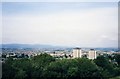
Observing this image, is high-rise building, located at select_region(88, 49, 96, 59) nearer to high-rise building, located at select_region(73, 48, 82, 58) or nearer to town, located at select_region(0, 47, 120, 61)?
town, located at select_region(0, 47, 120, 61)

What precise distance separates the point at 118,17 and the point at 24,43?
5.73ft

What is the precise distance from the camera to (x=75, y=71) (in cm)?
488

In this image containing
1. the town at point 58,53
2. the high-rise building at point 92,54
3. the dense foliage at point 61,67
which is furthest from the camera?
Result: the high-rise building at point 92,54

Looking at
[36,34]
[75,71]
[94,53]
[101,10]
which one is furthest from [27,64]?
[101,10]

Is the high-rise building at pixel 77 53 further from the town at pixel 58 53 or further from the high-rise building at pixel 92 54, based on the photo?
the high-rise building at pixel 92 54

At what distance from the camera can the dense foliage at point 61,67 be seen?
474cm

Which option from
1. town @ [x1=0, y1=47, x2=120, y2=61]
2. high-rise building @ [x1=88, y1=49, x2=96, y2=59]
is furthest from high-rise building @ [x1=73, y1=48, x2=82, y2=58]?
high-rise building @ [x1=88, y1=49, x2=96, y2=59]

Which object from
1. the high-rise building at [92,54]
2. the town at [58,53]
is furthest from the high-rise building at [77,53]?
the high-rise building at [92,54]

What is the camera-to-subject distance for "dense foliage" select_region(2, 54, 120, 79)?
474cm

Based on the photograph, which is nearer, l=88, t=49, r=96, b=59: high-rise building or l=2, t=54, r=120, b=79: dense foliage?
l=2, t=54, r=120, b=79: dense foliage

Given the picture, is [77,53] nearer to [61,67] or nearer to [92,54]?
[92,54]

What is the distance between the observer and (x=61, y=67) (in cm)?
496

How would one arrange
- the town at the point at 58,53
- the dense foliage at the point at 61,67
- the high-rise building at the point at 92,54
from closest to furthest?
the town at the point at 58,53, the dense foliage at the point at 61,67, the high-rise building at the point at 92,54

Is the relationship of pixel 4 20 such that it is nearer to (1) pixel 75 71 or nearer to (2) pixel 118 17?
(1) pixel 75 71
